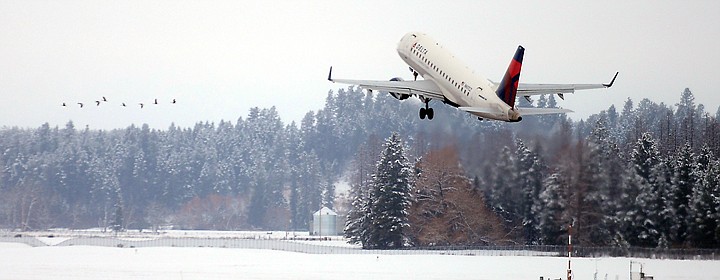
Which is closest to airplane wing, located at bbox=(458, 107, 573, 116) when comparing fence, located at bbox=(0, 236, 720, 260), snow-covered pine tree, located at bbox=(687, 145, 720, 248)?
fence, located at bbox=(0, 236, 720, 260)

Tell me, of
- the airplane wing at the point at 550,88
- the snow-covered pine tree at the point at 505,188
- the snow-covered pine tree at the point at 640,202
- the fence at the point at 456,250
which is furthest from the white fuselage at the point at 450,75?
the fence at the point at 456,250

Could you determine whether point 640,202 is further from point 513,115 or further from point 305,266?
point 513,115

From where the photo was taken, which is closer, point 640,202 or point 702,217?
point 640,202

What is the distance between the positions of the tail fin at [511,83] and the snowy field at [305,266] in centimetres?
2260

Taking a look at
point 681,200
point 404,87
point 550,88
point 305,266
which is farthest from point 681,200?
point 404,87

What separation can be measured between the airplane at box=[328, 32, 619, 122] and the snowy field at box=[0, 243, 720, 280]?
1816cm

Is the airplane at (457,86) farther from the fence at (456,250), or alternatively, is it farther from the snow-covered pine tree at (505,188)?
the fence at (456,250)

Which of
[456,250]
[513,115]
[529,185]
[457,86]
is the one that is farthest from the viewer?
[456,250]

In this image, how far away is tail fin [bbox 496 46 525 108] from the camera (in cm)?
8069

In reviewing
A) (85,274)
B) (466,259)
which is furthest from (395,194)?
(85,274)

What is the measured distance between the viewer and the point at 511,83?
80.8 m

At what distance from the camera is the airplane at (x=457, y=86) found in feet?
262

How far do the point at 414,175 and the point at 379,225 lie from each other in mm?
6623

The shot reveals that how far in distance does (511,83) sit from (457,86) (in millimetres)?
4427
